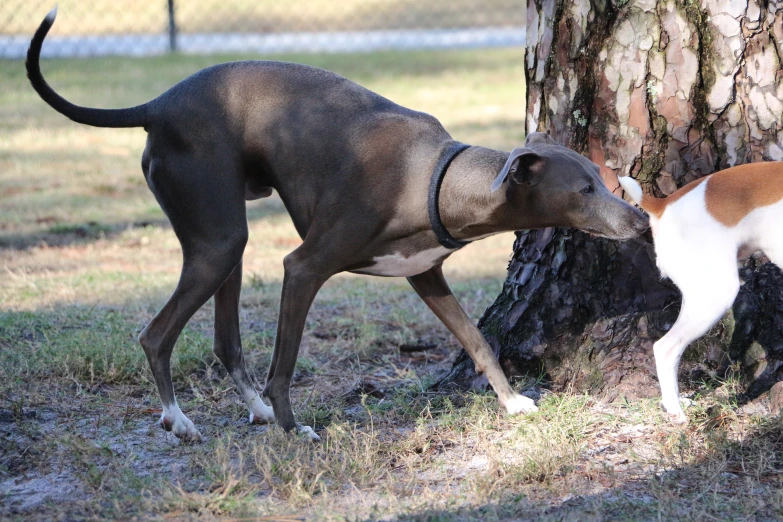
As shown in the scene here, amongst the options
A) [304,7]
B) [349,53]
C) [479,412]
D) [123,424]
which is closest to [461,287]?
[479,412]

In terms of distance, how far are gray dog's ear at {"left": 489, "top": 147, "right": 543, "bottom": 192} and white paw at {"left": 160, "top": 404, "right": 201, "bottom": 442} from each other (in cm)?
167

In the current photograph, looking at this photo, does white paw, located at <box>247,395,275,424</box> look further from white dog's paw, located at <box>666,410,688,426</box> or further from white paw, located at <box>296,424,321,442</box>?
white dog's paw, located at <box>666,410,688,426</box>

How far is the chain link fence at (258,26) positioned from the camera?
696 inches

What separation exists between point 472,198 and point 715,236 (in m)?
0.99

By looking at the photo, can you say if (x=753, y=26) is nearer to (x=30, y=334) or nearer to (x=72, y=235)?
(x=30, y=334)

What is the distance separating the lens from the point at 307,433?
427 cm

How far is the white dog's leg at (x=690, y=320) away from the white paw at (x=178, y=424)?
2016 millimetres

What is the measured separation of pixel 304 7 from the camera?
21.9 meters

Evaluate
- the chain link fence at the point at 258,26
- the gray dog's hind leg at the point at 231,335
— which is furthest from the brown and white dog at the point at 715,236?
the chain link fence at the point at 258,26

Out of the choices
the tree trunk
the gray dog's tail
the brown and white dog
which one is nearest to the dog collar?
the tree trunk

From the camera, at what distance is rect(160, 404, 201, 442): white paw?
4344mm

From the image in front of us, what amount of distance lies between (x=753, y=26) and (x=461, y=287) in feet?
10.7

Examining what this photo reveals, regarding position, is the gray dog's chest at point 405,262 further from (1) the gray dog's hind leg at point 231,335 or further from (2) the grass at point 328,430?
(1) the gray dog's hind leg at point 231,335

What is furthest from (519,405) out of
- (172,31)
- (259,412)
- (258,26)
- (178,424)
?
(258,26)
